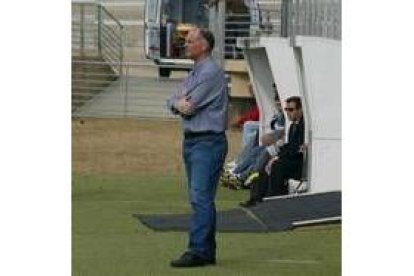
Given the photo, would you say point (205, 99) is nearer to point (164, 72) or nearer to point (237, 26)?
point (237, 26)

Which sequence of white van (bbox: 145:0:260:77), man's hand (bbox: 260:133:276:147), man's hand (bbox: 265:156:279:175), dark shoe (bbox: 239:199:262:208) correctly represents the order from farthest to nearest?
white van (bbox: 145:0:260:77), man's hand (bbox: 260:133:276:147), man's hand (bbox: 265:156:279:175), dark shoe (bbox: 239:199:262:208)

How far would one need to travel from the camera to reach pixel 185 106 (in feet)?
30.2

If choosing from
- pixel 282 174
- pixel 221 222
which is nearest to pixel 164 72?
pixel 282 174

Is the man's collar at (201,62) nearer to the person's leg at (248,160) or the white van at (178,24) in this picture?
the person's leg at (248,160)

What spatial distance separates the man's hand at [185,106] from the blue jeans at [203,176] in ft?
0.68

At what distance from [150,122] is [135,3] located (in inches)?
459

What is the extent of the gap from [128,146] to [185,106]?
17.4 meters

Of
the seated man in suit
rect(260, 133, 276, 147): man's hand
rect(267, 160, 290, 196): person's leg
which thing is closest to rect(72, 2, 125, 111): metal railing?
rect(260, 133, 276, 147): man's hand

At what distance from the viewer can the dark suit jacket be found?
49.9ft

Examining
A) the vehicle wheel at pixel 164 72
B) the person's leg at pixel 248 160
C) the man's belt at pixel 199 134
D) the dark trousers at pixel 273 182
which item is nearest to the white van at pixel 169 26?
the vehicle wheel at pixel 164 72

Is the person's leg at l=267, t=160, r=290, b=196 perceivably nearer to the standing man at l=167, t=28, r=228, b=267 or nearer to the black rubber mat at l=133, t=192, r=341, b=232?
the black rubber mat at l=133, t=192, r=341, b=232

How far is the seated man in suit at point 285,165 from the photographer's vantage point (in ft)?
49.5

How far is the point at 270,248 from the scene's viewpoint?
35.4 feet
